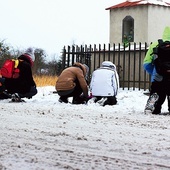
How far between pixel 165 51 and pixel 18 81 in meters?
4.27

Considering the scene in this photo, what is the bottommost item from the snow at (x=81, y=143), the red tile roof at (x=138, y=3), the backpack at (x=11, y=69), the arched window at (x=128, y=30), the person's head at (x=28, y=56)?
the snow at (x=81, y=143)

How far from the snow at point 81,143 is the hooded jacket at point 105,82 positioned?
13.3 feet

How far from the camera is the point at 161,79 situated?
34.5 feet

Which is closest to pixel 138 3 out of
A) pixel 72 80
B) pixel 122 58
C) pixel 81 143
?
pixel 122 58

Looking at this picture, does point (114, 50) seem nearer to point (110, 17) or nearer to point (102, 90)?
point (110, 17)

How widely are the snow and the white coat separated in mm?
4067

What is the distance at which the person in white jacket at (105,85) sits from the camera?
12.9m

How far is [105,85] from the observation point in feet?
42.4

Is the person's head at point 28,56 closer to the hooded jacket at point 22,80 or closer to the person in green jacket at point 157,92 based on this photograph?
the hooded jacket at point 22,80

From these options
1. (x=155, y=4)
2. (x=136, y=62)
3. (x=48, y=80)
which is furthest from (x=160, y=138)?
(x=48, y=80)

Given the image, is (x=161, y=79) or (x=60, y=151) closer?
(x=60, y=151)

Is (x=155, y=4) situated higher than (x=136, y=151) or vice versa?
(x=155, y=4)

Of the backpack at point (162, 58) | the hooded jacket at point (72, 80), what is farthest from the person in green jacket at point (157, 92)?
the hooded jacket at point (72, 80)

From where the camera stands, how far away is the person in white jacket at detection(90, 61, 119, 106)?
42.4 feet
